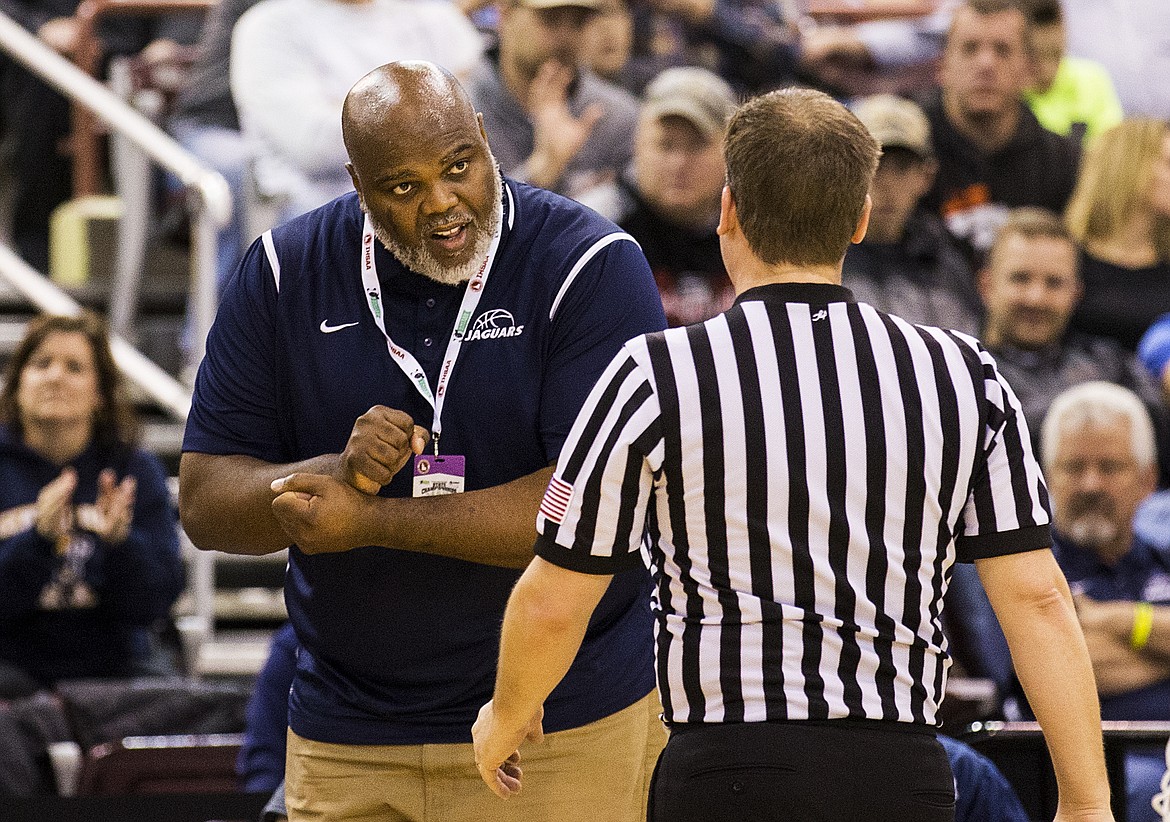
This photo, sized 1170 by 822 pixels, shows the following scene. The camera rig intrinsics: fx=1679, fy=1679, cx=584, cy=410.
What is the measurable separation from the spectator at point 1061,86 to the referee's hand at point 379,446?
5.58 m

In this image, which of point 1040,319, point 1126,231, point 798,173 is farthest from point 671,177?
point 798,173

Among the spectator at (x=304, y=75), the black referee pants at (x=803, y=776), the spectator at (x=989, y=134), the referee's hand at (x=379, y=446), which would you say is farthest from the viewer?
the spectator at (x=989, y=134)

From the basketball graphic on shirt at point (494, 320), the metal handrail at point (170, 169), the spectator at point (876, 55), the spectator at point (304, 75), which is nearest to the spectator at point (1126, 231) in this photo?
the spectator at point (876, 55)

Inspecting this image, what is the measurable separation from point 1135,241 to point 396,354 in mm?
4659

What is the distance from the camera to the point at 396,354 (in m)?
2.76

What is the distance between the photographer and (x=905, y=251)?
6.49 m

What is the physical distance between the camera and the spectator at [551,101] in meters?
6.57

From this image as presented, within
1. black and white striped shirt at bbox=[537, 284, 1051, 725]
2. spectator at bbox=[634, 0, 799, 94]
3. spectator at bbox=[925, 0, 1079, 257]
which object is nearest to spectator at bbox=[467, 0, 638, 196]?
spectator at bbox=[634, 0, 799, 94]

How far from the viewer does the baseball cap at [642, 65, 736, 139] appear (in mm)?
6152

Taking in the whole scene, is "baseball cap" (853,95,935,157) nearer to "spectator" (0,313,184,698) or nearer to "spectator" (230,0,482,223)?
"spectator" (230,0,482,223)

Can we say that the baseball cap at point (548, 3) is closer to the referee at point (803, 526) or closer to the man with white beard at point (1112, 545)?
the man with white beard at point (1112, 545)

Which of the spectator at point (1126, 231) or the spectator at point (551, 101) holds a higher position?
the spectator at point (551, 101)

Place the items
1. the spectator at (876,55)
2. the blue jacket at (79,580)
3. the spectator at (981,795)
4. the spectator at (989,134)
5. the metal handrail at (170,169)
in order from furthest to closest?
the spectator at (876,55) < the spectator at (989,134) < the metal handrail at (170,169) < the blue jacket at (79,580) < the spectator at (981,795)

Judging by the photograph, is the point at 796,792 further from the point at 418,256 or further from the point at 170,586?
the point at 170,586
